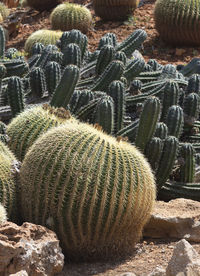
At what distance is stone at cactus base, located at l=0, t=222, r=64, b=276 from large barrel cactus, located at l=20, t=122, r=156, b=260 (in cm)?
28

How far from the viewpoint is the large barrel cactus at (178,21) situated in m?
13.0

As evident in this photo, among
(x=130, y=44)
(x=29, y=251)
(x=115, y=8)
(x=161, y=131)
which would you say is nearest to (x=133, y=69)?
(x=130, y=44)

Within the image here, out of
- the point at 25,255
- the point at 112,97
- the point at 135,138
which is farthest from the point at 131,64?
the point at 25,255

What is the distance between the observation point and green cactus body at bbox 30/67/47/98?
21.1ft

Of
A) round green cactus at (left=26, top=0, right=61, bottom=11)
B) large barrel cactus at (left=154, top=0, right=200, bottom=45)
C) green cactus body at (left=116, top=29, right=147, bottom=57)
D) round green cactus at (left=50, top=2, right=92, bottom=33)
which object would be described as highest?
green cactus body at (left=116, top=29, right=147, bottom=57)

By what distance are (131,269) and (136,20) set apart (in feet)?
37.6

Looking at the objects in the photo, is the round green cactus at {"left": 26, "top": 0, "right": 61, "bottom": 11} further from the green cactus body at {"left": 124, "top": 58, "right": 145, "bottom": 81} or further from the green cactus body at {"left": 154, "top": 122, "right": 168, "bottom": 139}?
the green cactus body at {"left": 154, "top": 122, "right": 168, "bottom": 139}

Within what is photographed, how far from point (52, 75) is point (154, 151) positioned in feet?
4.69

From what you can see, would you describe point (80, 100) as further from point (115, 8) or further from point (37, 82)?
point (115, 8)

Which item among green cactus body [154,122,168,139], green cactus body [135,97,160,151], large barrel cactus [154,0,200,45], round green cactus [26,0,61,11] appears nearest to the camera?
green cactus body [135,97,160,151]

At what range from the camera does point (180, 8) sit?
1307 centimetres

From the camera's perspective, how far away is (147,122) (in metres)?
5.65

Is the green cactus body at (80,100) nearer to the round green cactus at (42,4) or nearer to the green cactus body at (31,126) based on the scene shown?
the green cactus body at (31,126)

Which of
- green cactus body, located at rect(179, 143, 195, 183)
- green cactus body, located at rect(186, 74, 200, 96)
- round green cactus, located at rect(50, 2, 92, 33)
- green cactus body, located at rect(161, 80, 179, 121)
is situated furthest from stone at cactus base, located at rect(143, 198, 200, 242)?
round green cactus, located at rect(50, 2, 92, 33)
